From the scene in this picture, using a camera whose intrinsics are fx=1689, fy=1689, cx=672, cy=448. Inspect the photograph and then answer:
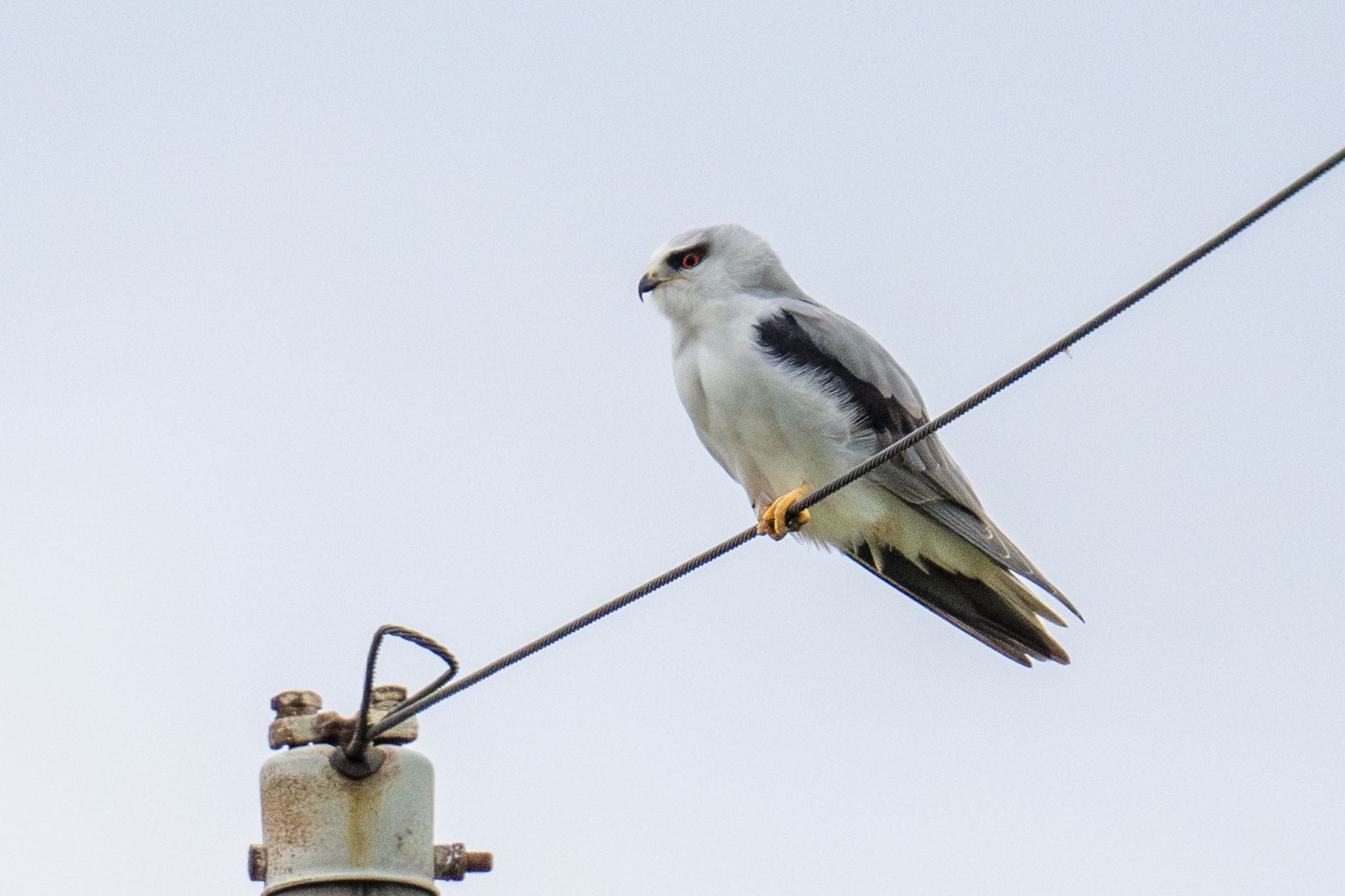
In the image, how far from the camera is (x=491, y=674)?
377 cm

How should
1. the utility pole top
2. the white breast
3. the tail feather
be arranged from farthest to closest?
the tail feather → the white breast → the utility pole top

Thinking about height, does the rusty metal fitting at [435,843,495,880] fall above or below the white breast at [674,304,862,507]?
below

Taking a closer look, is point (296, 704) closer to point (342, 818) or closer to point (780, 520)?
point (342, 818)

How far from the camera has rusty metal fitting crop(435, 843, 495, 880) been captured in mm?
3521

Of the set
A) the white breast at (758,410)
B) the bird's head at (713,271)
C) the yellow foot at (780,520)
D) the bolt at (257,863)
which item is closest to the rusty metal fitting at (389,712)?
the bolt at (257,863)

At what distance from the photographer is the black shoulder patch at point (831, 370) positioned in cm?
576

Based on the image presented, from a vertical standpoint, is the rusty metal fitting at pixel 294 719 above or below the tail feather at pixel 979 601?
below

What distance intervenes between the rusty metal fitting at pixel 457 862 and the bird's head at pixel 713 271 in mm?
2897

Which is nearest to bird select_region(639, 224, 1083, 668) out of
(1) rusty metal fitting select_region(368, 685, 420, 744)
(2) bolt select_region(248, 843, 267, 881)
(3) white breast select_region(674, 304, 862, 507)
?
(3) white breast select_region(674, 304, 862, 507)

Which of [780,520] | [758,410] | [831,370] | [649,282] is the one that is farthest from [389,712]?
[649,282]

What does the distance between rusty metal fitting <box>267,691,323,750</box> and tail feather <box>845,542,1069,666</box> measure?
9.53 ft

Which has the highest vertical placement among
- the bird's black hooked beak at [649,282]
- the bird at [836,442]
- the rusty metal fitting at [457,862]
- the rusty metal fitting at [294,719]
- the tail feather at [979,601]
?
the bird's black hooked beak at [649,282]

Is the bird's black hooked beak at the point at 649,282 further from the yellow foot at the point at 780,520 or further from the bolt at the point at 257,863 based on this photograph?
the bolt at the point at 257,863

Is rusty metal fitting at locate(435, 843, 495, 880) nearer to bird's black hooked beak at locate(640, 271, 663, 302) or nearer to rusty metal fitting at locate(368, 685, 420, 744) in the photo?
rusty metal fitting at locate(368, 685, 420, 744)
